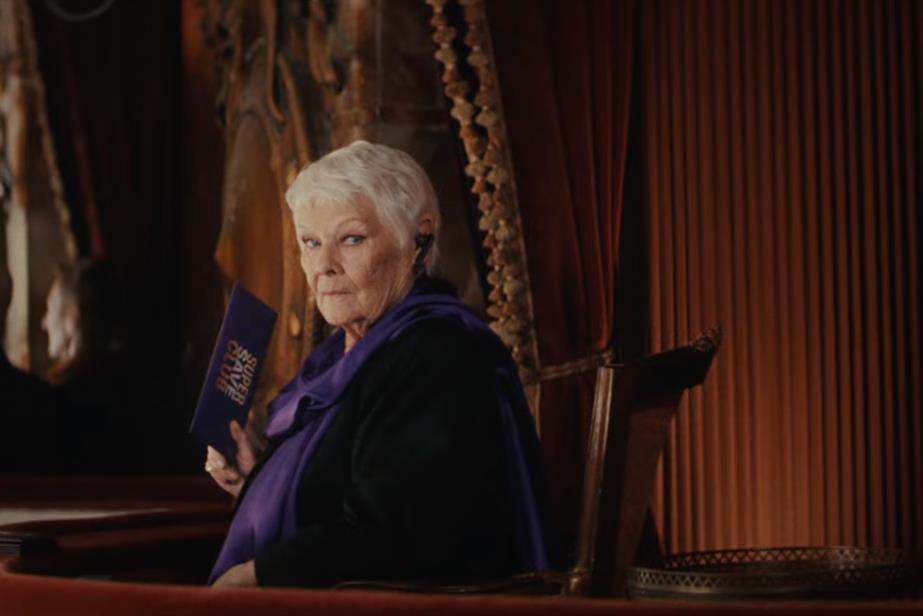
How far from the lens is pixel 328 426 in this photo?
247 centimetres

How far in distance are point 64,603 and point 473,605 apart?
0.63 metres

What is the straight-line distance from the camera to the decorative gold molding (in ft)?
13.3

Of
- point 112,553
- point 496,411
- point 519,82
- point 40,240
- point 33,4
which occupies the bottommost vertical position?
point 112,553

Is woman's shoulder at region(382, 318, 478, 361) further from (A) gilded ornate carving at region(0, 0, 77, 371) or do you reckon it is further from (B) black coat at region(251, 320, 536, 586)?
(A) gilded ornate carving at region(0, 0, 77, 371)

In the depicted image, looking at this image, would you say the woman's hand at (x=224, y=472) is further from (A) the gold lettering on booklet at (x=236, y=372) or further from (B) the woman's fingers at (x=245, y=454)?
(A) the gold lettering on booklet at (x=236, y=372)

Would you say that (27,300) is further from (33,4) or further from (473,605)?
(473,605)

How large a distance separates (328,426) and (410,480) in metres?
0.22

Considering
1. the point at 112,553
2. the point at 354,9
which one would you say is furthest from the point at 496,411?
the point at 354,9

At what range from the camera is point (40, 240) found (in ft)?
16.6

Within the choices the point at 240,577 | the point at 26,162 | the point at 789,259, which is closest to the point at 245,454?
the point at 240,577

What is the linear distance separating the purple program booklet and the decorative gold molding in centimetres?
153

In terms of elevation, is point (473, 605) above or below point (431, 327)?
below

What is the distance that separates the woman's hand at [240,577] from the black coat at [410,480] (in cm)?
2

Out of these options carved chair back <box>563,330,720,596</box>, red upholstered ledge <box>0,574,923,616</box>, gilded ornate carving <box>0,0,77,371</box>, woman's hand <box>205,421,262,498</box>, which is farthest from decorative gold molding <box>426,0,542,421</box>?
red upholstered ledge <box>0,574,923,616</box>
